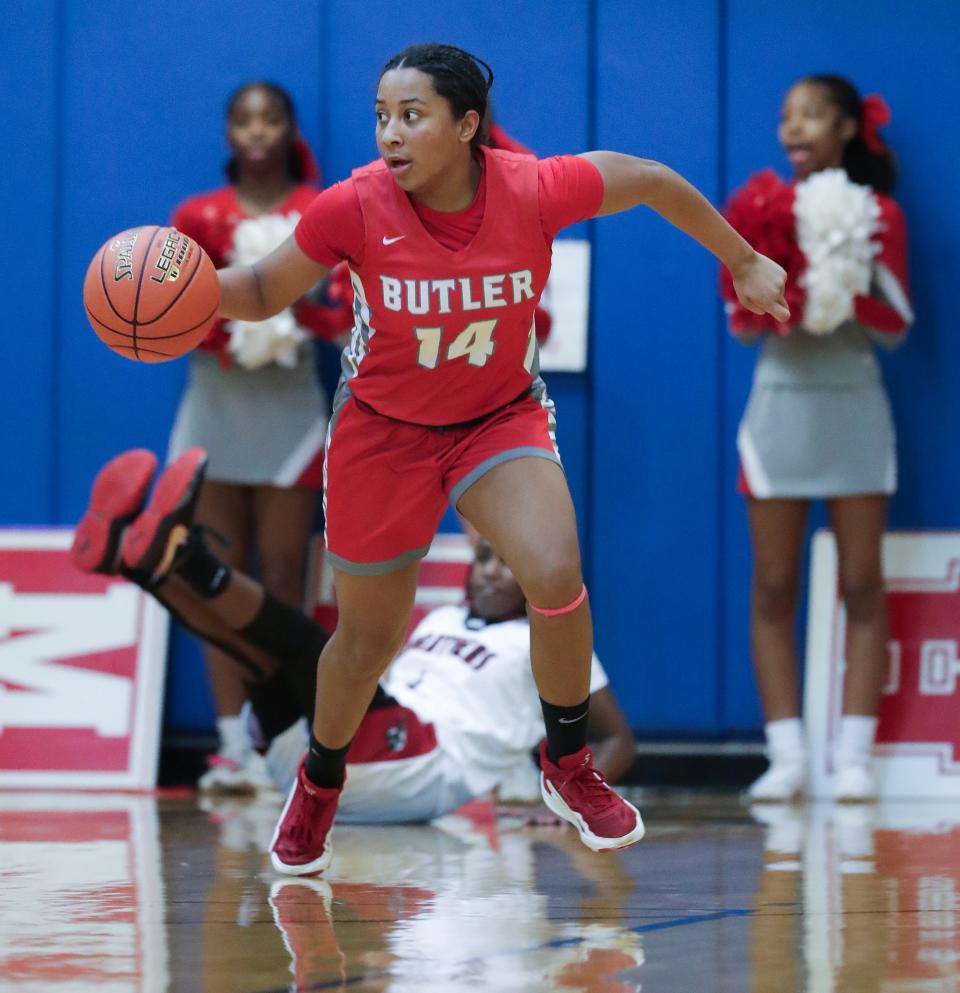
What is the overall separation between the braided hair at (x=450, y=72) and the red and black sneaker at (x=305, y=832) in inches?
55.0

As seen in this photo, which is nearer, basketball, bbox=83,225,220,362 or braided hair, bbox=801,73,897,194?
basketball, bbox=83,225,220,362

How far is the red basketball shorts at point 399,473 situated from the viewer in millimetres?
3242

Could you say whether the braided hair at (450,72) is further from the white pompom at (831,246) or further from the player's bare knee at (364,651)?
the white pompom at (831,246)

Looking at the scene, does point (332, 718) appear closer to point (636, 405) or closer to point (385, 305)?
point (385, 305)

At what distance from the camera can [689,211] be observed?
130 inches

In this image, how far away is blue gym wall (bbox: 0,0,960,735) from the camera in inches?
230

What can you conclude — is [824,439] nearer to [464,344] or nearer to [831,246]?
[831,246]

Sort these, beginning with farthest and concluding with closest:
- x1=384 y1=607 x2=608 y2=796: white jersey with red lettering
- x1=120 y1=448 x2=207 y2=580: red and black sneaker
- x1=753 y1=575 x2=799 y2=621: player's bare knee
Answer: x1=753 y1=575 x2=799 y2=621: player's bare knee
x1=384 y1=607 x2=608 y2=796: white jersey with red lettering
x1=120 y1=448 x2=207 y2=580: red and black sneaker

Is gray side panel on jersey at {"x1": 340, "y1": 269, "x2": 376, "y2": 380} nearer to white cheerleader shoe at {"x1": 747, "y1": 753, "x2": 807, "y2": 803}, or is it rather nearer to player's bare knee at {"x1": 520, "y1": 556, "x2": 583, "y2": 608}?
player's bare knee at {"x1": 520, "y1": 556, "x2": 583, "y2": 608}

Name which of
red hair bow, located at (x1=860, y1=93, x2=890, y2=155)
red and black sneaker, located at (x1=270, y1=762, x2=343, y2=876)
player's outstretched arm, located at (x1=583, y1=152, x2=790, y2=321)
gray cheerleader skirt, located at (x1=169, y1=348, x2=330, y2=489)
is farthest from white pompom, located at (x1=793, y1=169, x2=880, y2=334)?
red and black sneaker, located at (x1=270, y1=762, x2=343, y2=876)

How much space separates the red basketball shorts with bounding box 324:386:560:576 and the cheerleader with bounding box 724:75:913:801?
2.24 m

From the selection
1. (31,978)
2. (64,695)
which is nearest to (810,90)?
(64,695)

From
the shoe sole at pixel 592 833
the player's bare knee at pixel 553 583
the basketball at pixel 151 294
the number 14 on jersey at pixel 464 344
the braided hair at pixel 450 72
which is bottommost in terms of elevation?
the shoe sole at pixel 592 833

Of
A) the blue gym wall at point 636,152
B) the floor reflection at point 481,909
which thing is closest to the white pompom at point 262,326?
the blue gym wall at point 636,152
